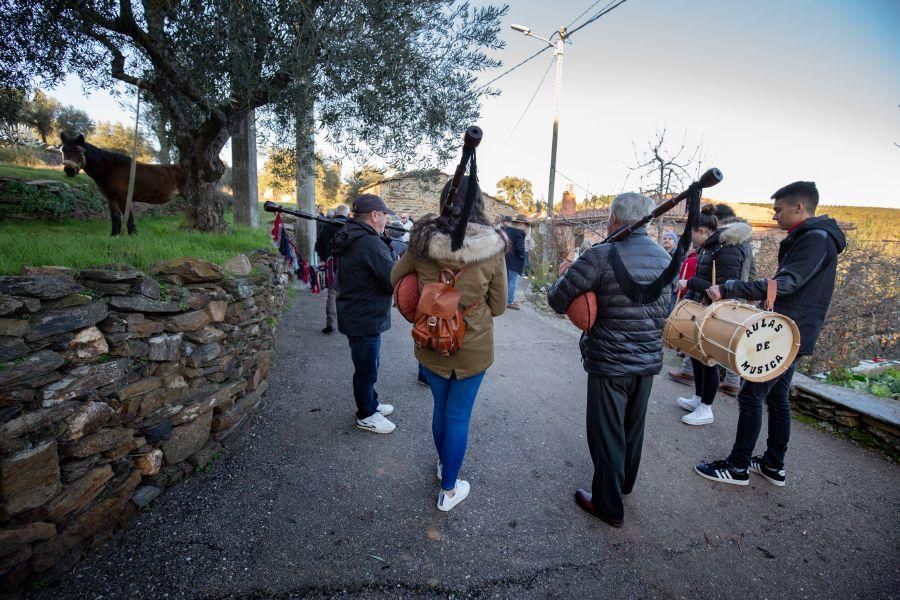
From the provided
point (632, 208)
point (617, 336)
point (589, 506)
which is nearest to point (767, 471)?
point (589, 506)

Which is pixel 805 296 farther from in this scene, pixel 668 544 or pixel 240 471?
pixel 240 471

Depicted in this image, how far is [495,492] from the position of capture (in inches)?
112

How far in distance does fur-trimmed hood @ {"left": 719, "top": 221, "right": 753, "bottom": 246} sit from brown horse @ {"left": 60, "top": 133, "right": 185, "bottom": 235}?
5.99m

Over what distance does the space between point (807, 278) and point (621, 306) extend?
4.90 ft

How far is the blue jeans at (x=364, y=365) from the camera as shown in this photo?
10.8 ft

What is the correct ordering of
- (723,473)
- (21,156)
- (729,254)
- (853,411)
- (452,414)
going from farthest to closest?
(21,156)
(853,411)
(729,254)
(723,473)
(452,414)

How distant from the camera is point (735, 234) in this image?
3.58m

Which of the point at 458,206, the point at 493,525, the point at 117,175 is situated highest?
the point at 117,175

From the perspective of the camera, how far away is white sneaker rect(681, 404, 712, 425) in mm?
3953

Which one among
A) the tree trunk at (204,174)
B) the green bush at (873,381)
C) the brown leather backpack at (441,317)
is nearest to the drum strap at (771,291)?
the brown leather backpack at (441,317)

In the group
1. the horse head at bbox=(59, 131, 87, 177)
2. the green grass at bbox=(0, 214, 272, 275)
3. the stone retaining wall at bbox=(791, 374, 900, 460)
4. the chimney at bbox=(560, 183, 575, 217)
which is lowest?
the stone retaining wall at bbox=(791, 374, 900, 460)

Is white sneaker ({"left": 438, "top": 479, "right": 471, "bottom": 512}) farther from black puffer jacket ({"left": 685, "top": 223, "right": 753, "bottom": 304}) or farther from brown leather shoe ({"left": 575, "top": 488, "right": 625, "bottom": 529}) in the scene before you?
black puffer jacket ({"left": 685, "top": 223, "right": 753, "bottom": 304})

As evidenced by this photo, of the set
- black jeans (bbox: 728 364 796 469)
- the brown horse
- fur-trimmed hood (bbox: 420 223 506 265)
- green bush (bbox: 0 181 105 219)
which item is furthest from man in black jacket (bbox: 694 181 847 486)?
green bush (bbox: 0 181 105 219)

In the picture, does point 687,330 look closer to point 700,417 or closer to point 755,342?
point 755,342
